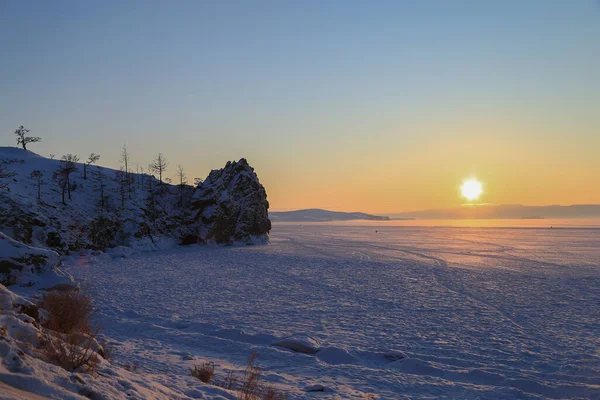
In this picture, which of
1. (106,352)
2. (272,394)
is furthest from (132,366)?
(272,394)

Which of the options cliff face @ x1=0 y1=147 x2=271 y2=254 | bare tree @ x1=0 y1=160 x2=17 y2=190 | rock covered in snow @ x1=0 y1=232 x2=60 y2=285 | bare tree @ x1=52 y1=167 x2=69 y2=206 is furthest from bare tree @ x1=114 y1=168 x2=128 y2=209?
rock covered in snow @ x1=0 y1=232 x2=60 y2=285

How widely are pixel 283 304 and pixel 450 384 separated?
9.14 metres

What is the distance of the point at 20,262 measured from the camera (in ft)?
53.6

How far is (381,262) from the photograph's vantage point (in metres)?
33.0

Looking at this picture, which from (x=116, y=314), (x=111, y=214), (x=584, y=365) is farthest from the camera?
(x=111, y=214)

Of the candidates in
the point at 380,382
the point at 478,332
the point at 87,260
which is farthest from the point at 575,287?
the point at 87,260

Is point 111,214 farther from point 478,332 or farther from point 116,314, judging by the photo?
point 478,332

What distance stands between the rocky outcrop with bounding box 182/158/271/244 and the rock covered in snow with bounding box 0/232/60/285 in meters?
33.9

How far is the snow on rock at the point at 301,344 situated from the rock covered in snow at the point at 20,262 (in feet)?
35.8

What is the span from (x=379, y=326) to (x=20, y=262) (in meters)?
14.1

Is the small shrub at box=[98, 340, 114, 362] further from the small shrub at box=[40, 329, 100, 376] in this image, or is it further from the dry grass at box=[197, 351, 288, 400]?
the dry grass at box=[197, 351, 288, 400]

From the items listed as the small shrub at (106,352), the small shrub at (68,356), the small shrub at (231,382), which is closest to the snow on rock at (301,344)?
the small shrub at (231,382)

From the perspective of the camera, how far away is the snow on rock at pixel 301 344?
438 inches

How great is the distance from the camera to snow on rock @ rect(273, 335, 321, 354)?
11125mm
